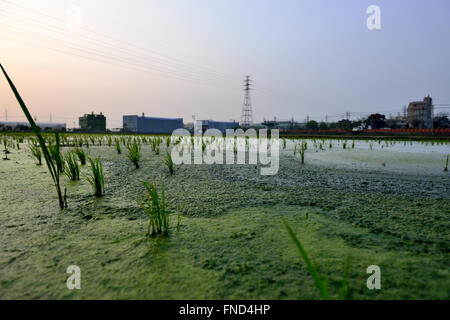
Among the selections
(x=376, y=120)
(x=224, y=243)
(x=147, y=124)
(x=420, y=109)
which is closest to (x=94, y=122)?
(x=147, y=124)

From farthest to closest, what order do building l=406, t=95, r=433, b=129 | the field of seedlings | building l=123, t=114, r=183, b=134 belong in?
building l=406, t=95, r=433, b=129, building l=123, t=114, r=183, b=134, the field of seedlings

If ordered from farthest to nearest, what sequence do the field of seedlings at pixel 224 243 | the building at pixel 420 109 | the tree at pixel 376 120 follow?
the building at pixel 420 109 < the tree at pixel 376 120 < the field of seedlings at pixel 224 243

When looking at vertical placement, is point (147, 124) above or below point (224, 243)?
above

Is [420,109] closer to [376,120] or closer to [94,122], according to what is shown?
[376,120]

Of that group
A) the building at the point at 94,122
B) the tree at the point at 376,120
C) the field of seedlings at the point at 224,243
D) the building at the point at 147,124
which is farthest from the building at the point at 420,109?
the field of seedlings at the point at 224,243

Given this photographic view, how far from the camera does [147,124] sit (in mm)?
32250

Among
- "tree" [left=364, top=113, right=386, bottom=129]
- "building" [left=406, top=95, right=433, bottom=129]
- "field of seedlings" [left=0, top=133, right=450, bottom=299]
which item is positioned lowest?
"field of seedlings" [left=0, top=133, right=450, bottom=299]

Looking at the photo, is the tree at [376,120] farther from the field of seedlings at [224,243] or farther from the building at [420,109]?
the field of seedlings at [224,243]

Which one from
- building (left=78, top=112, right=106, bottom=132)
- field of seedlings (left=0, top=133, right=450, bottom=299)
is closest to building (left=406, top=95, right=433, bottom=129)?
building (left=78, top=112, right=106, bottom=132)

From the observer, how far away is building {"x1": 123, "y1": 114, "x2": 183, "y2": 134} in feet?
105

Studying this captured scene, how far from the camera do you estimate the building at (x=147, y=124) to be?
31.9 meters

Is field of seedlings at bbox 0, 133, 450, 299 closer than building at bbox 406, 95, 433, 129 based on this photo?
Yes

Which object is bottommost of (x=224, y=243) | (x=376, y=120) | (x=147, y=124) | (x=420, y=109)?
(x=224, y=243)

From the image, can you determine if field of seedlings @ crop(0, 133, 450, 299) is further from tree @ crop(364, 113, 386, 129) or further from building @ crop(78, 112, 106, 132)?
tree @ crop(364, 113, 386, 129)
